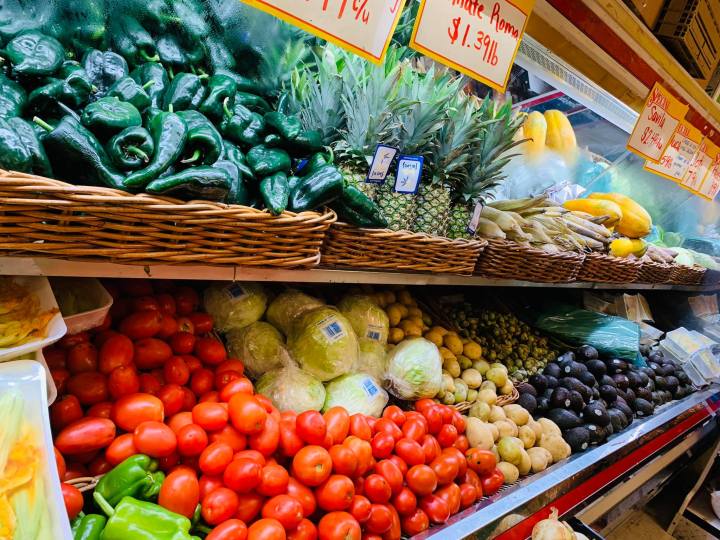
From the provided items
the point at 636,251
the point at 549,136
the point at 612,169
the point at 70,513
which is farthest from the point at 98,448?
the point at 612,169

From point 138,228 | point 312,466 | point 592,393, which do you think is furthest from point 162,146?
point 592,393

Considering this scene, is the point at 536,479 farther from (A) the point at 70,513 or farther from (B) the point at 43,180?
(B) the point at 43,180

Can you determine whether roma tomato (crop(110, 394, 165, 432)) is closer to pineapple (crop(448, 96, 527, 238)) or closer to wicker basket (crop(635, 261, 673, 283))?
pineapple (crop(448, 96, 527, 238))

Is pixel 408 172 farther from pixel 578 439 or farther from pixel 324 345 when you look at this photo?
pixel 578 439

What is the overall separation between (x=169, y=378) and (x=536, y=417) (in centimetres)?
182

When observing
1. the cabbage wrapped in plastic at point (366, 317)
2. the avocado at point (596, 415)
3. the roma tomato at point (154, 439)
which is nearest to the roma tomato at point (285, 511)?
the roma tomato at point (154, 439)

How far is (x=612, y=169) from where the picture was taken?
363 centimetres

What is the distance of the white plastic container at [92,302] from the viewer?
121 centimetres

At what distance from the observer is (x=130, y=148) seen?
3.32ft

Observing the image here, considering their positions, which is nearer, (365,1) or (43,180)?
(43,180)

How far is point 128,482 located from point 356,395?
86 centimetres

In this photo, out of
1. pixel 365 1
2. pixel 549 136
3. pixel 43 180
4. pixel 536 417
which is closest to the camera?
pixel 43 180

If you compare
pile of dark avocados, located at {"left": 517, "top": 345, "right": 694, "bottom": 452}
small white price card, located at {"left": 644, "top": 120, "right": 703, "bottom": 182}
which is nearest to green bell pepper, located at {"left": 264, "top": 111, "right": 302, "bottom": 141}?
pile of dark avocados, located at {"left": 517, "top": 345, "right": 694, "bottom": 452}

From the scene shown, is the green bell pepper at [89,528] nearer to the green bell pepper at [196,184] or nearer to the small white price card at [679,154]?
the green bell pepper at [196,184]
